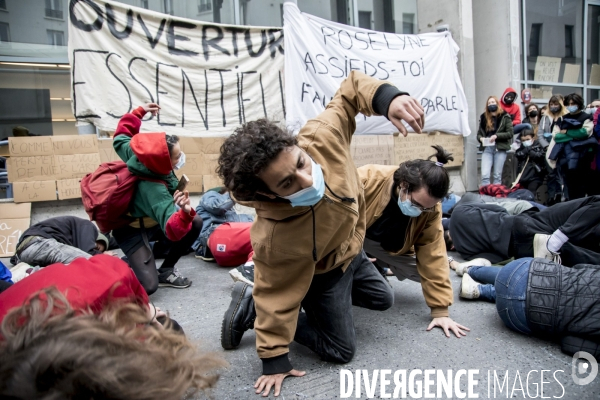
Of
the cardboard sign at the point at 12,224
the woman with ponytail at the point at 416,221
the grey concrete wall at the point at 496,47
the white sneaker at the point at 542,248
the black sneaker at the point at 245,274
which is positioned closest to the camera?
the woman with ponytail at the point at 416,221

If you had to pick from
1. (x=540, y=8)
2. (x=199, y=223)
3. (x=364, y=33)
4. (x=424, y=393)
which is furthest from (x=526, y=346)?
(x=540, y=8)

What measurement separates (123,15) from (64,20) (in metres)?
1.25

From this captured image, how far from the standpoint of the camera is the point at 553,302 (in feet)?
6.84

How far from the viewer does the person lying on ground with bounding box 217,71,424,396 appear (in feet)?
5.54

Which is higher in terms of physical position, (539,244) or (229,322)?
(539,244)

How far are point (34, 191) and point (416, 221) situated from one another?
13.2 ft

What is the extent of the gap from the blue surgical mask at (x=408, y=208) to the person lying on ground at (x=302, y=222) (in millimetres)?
281

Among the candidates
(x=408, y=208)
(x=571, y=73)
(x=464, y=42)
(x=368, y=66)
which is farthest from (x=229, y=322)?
(x=571, y=73)

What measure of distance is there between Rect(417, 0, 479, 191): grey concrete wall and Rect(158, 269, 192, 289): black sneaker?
223 inches

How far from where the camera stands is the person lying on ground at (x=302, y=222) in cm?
169

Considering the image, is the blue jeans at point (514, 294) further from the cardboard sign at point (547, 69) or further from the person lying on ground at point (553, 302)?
the cardboard sign at point (547, 69)

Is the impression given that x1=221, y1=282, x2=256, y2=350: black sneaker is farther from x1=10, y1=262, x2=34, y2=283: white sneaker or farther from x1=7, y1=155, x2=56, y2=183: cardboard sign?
x1=7, y1=155, x2=56, y2=183: cardboard sign

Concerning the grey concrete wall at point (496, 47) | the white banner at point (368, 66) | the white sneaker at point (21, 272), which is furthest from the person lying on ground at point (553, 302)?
the grey concrete wall at point (496, 47)

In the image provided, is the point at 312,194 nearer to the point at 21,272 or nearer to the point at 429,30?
the point at 21,272
